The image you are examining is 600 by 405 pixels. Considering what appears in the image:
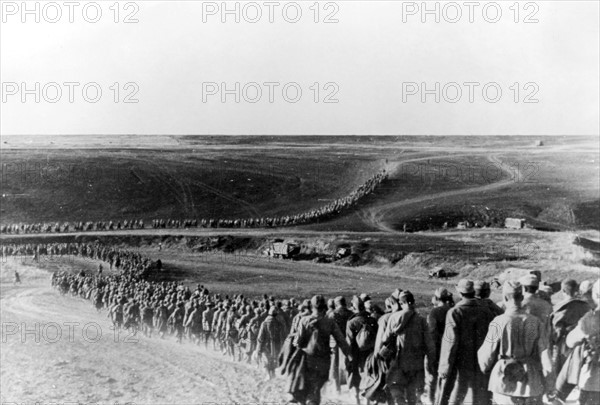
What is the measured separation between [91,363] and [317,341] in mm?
3666

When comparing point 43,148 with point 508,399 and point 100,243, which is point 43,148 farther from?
point 508,399

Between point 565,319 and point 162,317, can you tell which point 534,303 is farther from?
point 162,317

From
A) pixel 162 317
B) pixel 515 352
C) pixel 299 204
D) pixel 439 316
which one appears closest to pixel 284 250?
pixel 299 204

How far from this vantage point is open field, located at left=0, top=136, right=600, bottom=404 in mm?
8812

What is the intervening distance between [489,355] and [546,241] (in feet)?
13.3

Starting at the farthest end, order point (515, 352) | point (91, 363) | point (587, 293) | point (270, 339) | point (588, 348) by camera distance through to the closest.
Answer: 1. point (91, 363)
2. point (270, 339)
3. point (587, 293)
4. point (588, 348)
5. point (515, 352)

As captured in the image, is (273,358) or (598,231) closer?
(273,358)

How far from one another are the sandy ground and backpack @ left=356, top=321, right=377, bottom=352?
0.95m

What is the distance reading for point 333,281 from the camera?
879cm

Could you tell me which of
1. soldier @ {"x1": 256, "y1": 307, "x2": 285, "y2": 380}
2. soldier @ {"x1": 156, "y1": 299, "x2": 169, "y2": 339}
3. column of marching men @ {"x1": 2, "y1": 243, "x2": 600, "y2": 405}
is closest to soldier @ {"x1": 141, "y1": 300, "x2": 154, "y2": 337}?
soldier @ {"x1": 156, "y1": 299, "x2": 169, "y2": 339}

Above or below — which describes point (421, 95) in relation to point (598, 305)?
above

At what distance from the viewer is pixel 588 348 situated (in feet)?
18.8

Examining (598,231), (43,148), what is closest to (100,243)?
(43,148)

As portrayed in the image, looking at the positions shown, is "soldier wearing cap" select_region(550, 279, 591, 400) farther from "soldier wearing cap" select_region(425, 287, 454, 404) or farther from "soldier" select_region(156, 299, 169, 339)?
"soldier" select_region(156, 299, 169, 339)
